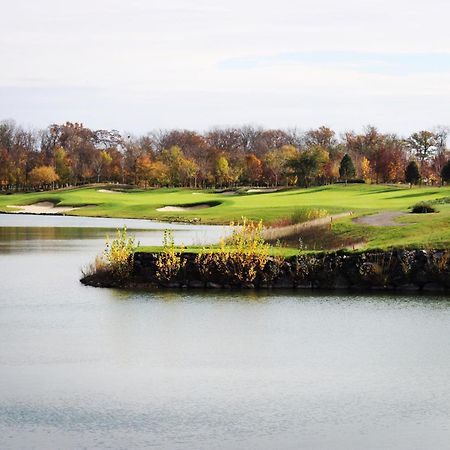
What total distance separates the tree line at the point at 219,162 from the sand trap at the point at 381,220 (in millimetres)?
66273

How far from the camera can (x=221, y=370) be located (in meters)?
22.0

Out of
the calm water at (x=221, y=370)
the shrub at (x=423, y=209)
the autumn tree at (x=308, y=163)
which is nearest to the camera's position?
the calm water at (x=221, y=370)

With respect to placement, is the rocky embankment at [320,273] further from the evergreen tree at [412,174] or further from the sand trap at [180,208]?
the evergreen tree at [412,174]

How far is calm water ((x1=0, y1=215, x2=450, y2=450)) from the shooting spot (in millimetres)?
17453

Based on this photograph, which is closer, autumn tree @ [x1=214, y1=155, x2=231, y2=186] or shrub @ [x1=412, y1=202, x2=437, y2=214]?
shrub @ [x1=412, y1=202, x2=437, y2=214]

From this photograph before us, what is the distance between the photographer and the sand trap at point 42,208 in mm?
105619

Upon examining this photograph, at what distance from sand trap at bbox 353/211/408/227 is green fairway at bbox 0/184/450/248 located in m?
0.46

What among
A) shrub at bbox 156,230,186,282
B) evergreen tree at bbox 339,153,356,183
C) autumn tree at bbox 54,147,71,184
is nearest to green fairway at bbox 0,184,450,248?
shrub at bbox 156,230,186,282

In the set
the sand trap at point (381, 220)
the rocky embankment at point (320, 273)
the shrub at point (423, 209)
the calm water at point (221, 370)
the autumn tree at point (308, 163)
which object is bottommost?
the calm water at point (221, 370)

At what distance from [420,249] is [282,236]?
1044 centimetres

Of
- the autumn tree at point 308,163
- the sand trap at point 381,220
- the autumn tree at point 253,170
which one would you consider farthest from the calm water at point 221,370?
the autumn tree at point 253,170

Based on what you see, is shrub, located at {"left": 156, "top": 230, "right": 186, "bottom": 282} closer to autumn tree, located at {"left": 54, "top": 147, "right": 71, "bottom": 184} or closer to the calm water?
the calm water

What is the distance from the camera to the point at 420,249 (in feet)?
115

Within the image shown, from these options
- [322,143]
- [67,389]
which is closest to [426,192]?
[67,389]
